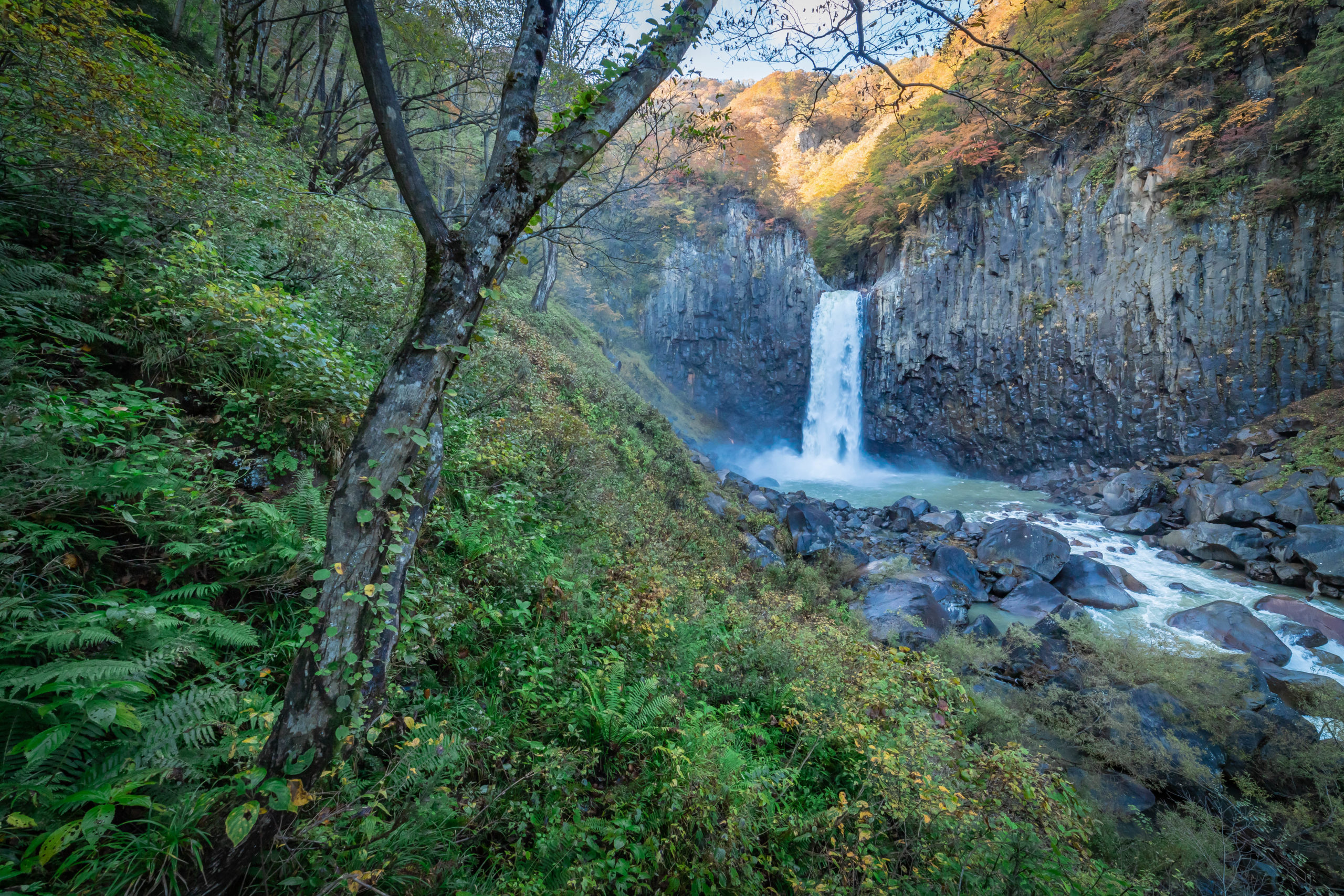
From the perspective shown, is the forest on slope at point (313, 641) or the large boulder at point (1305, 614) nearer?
the forest on slope at point (313, 641)

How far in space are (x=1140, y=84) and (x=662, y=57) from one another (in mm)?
20710

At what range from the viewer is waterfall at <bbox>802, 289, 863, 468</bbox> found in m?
23.8

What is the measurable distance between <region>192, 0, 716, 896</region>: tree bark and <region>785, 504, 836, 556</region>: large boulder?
9043 mm

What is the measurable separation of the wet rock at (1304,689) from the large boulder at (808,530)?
613 cm

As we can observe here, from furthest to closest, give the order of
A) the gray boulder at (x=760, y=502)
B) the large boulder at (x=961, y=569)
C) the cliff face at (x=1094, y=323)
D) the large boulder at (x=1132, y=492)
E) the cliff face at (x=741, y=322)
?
1. the cliff face at (x=741, y=322)
2. the large boulder at (x=1132, y=492)
3. the cliff face at (x=1094, y=323)
4. the gray boulder at (x=760, y=502)
5. the large boulder at (x=961, y=569)

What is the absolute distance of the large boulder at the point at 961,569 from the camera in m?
9.70

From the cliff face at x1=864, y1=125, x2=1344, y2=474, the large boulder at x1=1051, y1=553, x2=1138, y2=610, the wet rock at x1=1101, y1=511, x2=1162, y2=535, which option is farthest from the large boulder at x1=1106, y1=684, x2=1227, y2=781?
the cliff face at x1=864, y1=125, x2=1344, y2=474

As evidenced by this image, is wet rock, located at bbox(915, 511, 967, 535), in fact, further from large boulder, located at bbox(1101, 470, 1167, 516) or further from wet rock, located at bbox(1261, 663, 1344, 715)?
wet rock, located at bbox(1261, 663, 1344, 715)

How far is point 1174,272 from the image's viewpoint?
48.4 feet

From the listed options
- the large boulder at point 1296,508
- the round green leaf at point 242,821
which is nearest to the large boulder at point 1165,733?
the round green leaf at point 242,821

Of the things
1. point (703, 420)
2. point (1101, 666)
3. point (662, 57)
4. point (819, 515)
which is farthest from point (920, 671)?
point (703, 420)

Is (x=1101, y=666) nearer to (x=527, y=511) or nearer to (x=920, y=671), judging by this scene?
(x=920, y=671)

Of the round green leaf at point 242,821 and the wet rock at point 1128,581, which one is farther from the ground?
the round green leaf at point 242,821

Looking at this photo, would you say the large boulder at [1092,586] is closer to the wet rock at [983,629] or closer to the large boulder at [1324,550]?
the wet rock at [983,629]
